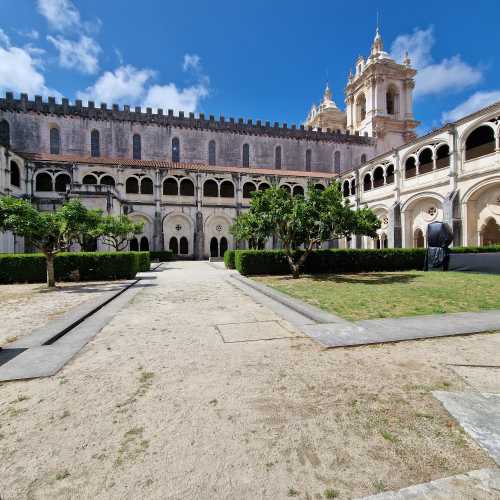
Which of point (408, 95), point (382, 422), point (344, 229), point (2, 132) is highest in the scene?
point (408, 95)

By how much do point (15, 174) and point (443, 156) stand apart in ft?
134

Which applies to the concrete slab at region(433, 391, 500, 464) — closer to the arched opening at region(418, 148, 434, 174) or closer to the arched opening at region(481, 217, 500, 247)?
the arched opening at region(481, 217, 500, 247)

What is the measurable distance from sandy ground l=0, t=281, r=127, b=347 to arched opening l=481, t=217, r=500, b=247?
2678cm

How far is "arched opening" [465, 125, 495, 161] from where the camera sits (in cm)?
2027

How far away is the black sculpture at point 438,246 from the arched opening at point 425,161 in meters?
11.2

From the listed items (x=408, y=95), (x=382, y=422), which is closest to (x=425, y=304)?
(x=382, y=422)

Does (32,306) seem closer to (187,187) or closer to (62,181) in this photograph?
(187,187)

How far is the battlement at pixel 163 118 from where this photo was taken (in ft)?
106

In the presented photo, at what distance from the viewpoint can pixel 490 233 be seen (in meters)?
21.6

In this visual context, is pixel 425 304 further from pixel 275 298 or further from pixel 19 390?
pixel 19 390

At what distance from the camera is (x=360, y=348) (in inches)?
167

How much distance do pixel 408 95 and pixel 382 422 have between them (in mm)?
51879

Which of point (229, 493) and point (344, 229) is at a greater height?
point (344, 229)

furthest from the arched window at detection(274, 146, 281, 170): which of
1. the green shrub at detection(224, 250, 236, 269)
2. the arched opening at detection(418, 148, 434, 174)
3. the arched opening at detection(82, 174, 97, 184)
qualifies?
the green shrub at detection(224, 250, 236, 269)
